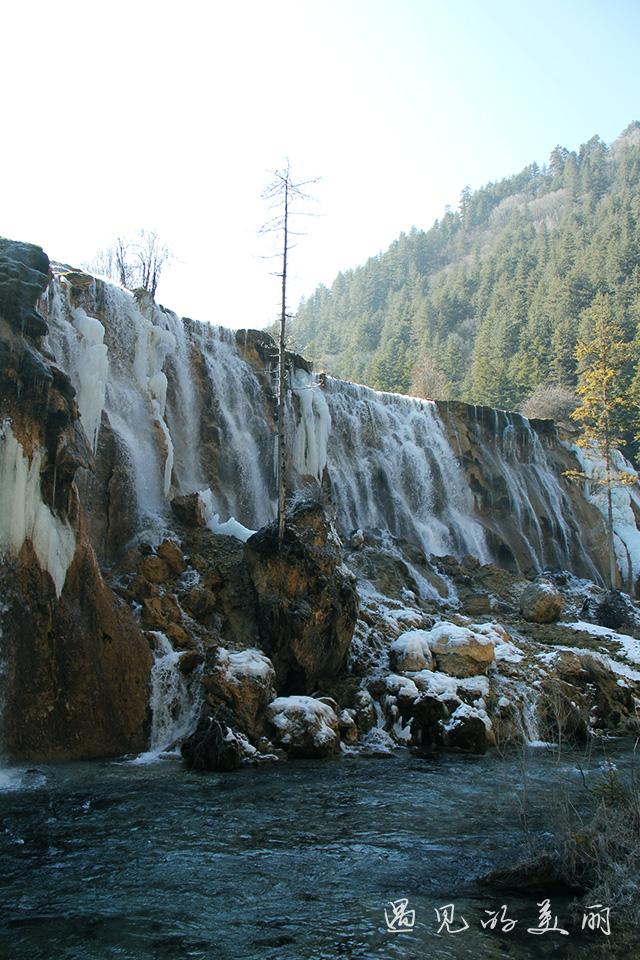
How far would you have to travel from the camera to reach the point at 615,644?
20.7 meters

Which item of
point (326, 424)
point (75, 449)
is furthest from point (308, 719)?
point (326, 424)

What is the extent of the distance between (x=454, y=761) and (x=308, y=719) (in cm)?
269

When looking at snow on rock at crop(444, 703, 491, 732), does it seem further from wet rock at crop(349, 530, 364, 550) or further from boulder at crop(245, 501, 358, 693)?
wet rock at crop(349, 530, 364, 550)

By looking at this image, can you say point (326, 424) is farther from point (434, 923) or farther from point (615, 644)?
point (434, 923)

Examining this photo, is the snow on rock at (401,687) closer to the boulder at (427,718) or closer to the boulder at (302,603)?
the boulder at (427,718)

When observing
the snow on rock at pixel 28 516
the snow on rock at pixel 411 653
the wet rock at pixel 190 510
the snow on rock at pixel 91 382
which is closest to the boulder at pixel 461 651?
the snow on rock at pixel 411 653

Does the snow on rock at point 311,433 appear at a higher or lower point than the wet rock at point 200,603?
higher

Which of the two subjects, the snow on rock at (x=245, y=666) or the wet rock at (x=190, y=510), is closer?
the snow on rock at (x=245, y=666)

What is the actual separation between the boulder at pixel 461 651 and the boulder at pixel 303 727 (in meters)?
3.56

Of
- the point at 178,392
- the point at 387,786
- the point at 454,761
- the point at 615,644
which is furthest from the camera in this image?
the point at 178,392

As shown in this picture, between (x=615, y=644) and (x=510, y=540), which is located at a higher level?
(x=510, y=540)

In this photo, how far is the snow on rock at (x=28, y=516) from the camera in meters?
11.9

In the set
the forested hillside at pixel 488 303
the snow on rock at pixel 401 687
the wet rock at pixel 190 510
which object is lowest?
the snow on rock at pixel 401 687

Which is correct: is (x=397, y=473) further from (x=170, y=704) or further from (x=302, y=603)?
(x=170, y=704)
